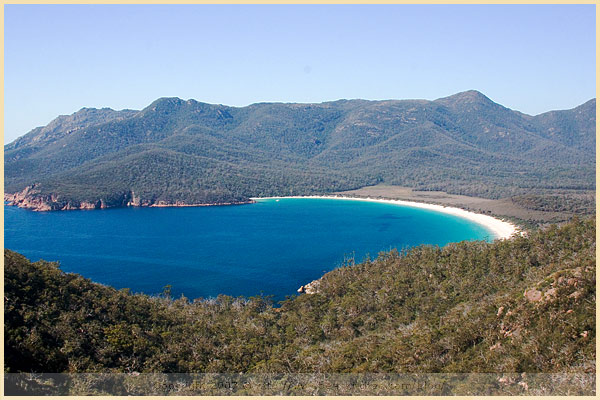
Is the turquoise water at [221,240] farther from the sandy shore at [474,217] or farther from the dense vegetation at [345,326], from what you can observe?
the dense vegetation at [345,326]

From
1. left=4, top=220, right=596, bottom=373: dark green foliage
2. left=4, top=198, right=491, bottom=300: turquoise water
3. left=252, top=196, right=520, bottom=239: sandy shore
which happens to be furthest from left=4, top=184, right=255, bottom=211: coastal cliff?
left=4, top=220, right=596, bottom=373: dark green foliage

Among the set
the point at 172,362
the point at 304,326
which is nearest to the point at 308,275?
the point at 304,326

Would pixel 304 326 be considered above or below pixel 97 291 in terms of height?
below

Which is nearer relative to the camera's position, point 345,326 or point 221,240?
point 345,326

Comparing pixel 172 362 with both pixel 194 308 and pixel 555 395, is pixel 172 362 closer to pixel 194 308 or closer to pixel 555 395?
pixel 194 308

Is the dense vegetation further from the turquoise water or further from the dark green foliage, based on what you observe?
the turquoise water

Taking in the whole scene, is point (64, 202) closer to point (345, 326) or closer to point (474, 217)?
point (474, 217)

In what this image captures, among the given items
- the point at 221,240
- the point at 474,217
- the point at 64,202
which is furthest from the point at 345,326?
the point at 64,202
